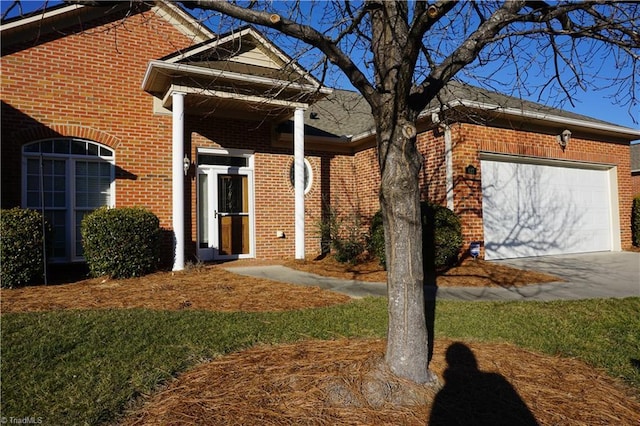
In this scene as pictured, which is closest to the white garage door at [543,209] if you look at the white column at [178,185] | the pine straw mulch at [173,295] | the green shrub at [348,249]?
the green shrub at [348,249]

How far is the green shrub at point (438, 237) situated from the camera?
8641 mm

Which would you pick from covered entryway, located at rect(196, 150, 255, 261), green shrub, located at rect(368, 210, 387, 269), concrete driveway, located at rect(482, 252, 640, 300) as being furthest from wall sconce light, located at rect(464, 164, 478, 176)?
covered entryway, located at rect(196, 150, 255, 261)

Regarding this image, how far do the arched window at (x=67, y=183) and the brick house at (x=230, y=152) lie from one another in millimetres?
27

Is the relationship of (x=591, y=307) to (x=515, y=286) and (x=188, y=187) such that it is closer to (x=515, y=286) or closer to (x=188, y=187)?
(x=515, y=286)

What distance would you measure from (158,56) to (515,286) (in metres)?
9.57

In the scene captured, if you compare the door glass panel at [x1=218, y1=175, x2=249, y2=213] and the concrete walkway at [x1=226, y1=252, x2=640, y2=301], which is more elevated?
the door glass panel at [x1=218, y1=175, x2=249, y2=213]

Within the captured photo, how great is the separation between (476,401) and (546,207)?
984 centimetres

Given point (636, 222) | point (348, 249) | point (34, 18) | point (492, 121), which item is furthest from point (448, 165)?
point (34, 18)

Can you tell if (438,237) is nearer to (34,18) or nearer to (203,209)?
(203,209)

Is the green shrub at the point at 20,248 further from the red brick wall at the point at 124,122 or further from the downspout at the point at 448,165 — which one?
the downspout at the point at 448,165

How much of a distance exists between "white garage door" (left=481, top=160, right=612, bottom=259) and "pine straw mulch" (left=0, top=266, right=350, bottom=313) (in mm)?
5784

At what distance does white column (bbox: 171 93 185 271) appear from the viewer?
8562 millimetres

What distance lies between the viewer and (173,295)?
6.35 metres

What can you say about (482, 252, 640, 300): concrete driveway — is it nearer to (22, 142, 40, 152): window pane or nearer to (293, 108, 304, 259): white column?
(293, 108, 304, 259): white column
